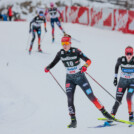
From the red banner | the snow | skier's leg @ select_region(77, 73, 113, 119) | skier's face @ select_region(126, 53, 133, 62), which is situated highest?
skier's face @ select_region(126, 53, 133, 62)

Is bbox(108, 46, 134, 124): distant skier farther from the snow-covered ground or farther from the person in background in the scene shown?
the snow-covered ground

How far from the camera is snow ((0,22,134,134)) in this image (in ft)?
25.4

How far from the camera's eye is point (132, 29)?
58.2ft

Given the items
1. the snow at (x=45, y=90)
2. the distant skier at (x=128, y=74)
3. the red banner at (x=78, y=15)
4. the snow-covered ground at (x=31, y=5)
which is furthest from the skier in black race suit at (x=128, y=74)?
the snow-covered ground at (x=31, y=5)

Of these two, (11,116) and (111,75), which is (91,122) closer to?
(11,116)

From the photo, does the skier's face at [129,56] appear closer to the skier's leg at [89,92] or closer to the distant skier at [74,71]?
the distant skier at [74,71]

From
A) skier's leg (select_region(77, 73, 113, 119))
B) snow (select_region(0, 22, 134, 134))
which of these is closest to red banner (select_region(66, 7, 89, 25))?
snow (select_region(0, 22, 134, 134))

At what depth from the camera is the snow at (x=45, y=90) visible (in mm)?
7738

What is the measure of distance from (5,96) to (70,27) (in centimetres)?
1335

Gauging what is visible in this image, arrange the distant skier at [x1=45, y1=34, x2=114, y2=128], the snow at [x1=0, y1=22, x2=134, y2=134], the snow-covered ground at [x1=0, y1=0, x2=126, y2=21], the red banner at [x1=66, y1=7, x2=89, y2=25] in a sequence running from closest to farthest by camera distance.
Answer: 1. the distant skier at [x1=45, y1=34, x2=114, y2=128]
2. the snow at [x1=0, y1=22, x2=134, y2=134]
3. the red banner at [x1=66, y1=7, x2=89, y2=25]
4. the snow-covered ground at [x1=0, y1=0, x2=126, y2=21]

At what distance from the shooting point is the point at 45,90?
33.2 feet

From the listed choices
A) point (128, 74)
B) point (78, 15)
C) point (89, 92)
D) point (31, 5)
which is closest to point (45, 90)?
point (89, 92)

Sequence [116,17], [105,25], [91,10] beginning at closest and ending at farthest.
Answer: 1. [116,17]
2. [105,25]
3. [91,10]

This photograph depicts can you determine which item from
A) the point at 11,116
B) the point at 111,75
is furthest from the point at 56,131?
the point at 111,75
